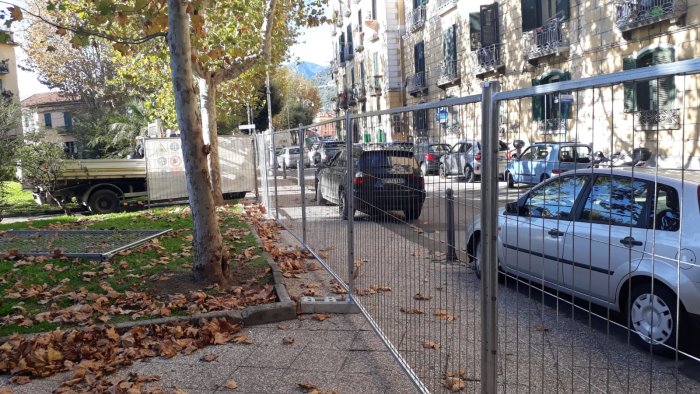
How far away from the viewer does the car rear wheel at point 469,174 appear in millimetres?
2951

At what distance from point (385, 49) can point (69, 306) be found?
37.4 m

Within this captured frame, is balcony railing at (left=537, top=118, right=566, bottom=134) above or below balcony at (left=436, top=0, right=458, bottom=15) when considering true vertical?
below

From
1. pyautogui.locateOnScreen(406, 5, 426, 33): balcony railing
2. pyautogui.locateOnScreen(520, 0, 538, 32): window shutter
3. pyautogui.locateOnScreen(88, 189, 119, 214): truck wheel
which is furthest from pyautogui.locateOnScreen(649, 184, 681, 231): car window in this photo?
pyautogui.locateOnScreen(406, 5, 426, 33): balcony railing

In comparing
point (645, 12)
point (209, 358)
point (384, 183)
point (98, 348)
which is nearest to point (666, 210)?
point (384, 183)

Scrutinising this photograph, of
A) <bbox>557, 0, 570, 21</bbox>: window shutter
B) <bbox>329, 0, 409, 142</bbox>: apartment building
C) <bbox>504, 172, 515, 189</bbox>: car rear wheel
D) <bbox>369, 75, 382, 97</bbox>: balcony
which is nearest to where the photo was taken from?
<bbox>504, 172, 515, 189</bbox>: car rear wheel

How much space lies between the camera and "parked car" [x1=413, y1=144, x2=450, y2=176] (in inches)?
133

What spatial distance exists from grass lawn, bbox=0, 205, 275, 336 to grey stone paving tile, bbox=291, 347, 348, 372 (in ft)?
4.19

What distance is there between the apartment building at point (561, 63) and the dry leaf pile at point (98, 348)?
99.8 inches

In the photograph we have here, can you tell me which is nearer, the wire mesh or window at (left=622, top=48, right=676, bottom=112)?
window at (left=622, top=48, right=676, bottom=112)

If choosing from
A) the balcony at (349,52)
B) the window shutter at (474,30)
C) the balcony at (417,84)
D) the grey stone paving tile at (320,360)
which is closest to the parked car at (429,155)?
the grey stone paving tile at (320,360)

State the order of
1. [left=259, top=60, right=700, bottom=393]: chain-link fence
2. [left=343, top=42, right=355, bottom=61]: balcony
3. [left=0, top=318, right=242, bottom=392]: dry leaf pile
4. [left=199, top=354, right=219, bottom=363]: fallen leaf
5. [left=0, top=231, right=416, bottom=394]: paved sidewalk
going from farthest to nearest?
[left=343, top=42, right=355, bottom=61]: balcony
[left=199, top=354, right=219, bottom=363]: fallen leaf
[left=0, top=318, right=242, bottom=392]: dry leaf pile
[left=0, top=231, right=416, bottom=394]: paved sidewalk
[left=259, top=60, right=700, bottom=393]: chain-link fence

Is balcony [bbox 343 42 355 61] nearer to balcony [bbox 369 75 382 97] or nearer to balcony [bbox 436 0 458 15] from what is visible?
balcony [bbox 369 75 382 97]

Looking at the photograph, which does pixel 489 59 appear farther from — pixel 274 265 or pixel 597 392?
pixel 597 392

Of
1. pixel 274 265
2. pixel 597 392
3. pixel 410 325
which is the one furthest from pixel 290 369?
pixel 274 265
